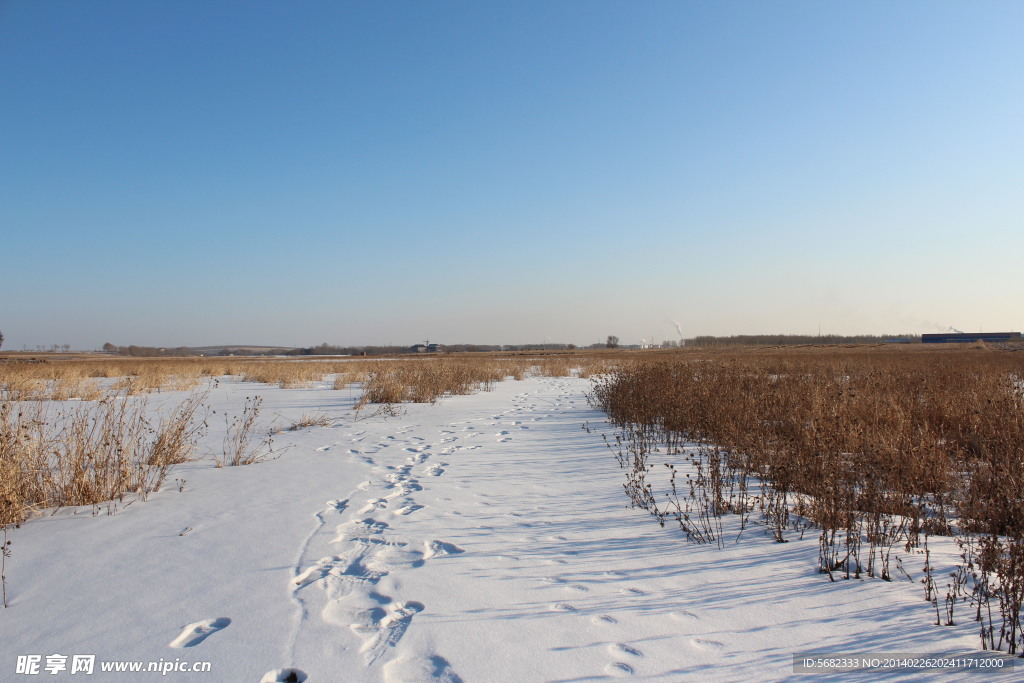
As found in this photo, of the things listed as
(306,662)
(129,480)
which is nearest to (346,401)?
(129,480)

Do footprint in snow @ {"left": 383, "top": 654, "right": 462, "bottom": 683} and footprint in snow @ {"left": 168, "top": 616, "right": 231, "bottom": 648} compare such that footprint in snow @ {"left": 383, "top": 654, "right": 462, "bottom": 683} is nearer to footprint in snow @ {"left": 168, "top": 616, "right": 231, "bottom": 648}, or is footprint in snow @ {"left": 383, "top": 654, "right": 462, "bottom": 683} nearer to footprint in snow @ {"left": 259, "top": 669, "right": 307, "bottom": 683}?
footprint in snow @ {"left": 259, "top": 669, "right": 307, "bottom": 683}

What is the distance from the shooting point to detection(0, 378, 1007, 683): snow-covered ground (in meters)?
2.34

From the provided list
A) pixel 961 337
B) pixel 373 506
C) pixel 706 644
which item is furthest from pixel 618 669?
pixel 961 337

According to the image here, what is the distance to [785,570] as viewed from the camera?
10.6 feet

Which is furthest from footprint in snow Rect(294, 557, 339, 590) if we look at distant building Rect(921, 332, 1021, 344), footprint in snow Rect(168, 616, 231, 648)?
distant building Rect(921, 332, 1021, 344)

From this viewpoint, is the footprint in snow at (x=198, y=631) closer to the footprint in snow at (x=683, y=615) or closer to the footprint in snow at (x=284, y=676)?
the footprint in snow at (x=284, y=676)

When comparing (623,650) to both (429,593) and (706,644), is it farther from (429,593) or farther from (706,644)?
(429,593)

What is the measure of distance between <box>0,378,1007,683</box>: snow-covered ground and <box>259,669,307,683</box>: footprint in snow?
13 mm

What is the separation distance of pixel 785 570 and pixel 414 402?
10.4m

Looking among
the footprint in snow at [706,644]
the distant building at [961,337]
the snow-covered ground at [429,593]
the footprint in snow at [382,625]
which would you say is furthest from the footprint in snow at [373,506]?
the distant building at [961,337]

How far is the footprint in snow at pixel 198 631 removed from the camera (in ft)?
8.16

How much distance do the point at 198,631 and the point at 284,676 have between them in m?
0.69

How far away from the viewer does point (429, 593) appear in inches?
117

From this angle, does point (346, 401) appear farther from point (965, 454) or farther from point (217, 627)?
point (965, 454)
